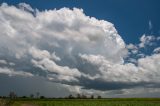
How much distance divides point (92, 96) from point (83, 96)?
Answer: 22.5ft

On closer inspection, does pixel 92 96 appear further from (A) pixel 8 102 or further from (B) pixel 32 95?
(A) pixel 8 102

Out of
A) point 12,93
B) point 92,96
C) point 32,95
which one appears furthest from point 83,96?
point 12,93

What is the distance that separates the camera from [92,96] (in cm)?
19512

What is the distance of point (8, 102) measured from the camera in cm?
2709

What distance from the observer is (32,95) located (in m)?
188

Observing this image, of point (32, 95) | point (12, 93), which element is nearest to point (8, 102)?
point (12, 93)

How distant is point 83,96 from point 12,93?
567 feet

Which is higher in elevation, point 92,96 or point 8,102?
point 92,96

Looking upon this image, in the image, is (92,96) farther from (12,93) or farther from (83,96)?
(12,93)

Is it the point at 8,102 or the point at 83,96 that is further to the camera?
→ the point at 83,96

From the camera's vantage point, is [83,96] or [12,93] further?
[83,96]

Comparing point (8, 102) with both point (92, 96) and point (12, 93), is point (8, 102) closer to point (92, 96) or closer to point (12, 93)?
point (12, 93)

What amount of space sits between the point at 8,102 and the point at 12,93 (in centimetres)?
94

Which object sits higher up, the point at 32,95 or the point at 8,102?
the point at 32,95
